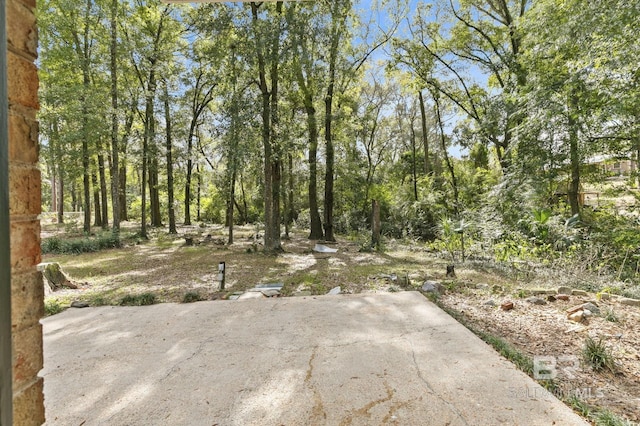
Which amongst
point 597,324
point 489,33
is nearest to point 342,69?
point 489,33

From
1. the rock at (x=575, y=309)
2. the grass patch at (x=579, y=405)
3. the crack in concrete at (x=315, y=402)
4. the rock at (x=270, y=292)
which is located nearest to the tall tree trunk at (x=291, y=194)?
the rock at (x=270, y=292)

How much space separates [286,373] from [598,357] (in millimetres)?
2139

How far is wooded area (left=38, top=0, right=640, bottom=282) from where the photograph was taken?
6000 millimetres

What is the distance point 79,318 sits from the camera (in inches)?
120

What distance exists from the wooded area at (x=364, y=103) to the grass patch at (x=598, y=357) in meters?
3.45

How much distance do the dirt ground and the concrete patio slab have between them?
0.49 meters

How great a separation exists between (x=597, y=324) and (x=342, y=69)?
8.92 metres

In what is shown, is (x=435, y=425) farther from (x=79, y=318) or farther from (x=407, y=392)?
(x=79, y=318)

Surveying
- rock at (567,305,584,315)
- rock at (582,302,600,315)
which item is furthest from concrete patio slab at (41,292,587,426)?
rock at (582,302,600,315)

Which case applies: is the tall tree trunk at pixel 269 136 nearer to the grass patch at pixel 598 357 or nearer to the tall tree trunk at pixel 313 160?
the tall tree trunk at pixel 313 160

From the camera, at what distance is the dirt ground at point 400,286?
207cm

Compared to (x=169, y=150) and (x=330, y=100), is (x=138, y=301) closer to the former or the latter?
(x=330, y=100)

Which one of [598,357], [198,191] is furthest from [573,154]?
[198,191]

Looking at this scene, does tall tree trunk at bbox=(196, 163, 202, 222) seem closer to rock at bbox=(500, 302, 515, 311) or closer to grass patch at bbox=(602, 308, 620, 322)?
rock at bbox=(500, 302, 515, 311)
